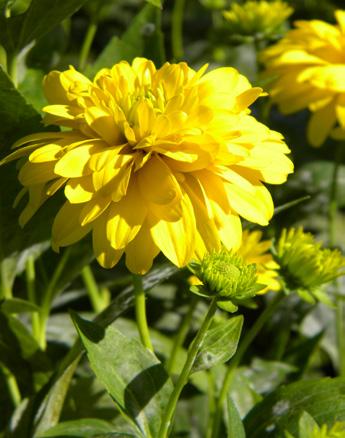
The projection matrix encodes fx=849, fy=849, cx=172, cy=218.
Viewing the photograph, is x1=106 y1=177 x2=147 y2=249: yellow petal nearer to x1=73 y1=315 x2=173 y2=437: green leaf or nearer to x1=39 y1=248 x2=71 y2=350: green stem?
x1=73 y1=315 x2=173 y2=437: green leaf

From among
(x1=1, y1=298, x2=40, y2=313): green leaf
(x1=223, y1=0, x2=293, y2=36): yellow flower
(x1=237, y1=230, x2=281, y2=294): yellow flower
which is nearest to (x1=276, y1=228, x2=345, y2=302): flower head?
(x1=237, y1=230, x2=281, y2=294): yellow flower

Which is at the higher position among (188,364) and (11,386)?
(188,364)

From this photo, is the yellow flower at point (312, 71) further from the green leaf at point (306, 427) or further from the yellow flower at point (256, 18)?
the green leaf at point (306, 427)

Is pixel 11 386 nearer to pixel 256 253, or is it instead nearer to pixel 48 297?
pixel 48 297

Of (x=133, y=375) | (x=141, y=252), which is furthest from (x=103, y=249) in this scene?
(x=133, y=375)

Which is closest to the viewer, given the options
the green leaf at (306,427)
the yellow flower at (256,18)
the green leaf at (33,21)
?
the green leaf at (306,427)

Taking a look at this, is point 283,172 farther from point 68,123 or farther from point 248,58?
point 248,58

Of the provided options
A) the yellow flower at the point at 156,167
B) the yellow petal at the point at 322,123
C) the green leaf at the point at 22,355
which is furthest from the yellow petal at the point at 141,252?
the yellow petal at the point at 322,123
